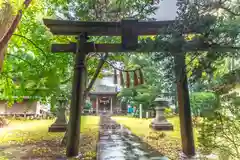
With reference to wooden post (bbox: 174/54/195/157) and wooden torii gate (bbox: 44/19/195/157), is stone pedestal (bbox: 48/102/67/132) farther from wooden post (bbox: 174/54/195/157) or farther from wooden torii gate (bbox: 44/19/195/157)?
wooden post (bbox: 174/54/195/157)

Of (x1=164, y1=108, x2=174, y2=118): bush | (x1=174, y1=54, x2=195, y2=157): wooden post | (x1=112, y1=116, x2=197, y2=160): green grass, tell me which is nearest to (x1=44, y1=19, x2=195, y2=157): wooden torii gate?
(x1=174, y1=54, x2=195, y2=157): wooden post

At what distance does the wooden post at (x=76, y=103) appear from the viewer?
13.7 feet

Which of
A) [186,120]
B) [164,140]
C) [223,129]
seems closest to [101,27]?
[186,120]

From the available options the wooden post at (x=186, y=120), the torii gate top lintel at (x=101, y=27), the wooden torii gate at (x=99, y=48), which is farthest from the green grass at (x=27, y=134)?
the wooden post at (x=186, y=120)

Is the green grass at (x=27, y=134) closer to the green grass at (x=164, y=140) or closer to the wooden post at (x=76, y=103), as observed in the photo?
the green grass at (x=164, y=140)

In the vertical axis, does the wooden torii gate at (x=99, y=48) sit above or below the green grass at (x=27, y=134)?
above

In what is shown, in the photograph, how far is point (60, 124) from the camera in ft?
29.9

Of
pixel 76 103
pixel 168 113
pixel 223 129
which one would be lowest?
pixel 223 129

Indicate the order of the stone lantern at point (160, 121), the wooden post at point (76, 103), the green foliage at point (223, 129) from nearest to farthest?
the green foliage at point (223, 129) → the wooden post at point (76, 103) → the stone lantern at point (160, 121)

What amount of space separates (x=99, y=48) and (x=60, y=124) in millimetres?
5881

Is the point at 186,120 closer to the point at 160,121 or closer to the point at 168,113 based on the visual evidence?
the point at 160,121

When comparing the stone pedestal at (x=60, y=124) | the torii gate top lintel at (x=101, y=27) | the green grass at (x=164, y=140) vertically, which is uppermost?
the torii gate top lintel at (x=101, y=27)

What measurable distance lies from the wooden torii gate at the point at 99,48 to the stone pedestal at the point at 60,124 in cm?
497

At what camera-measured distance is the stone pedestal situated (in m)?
8.93
